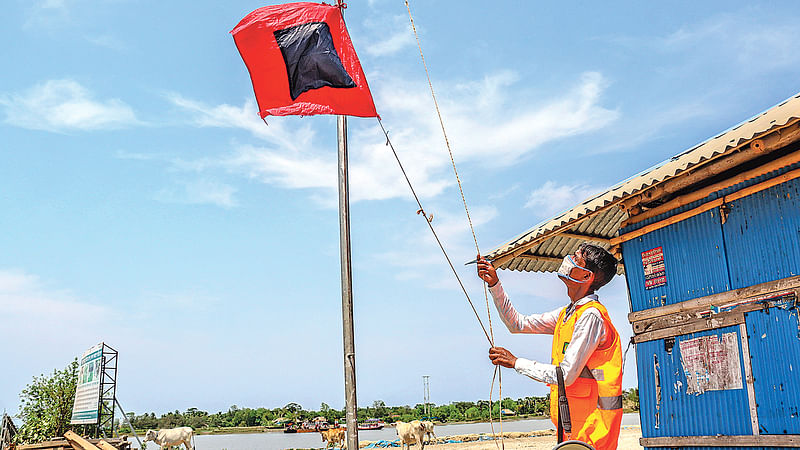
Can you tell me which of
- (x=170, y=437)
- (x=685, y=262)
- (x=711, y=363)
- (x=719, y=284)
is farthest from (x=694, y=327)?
(x=170, y=437)

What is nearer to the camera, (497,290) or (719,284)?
(497,290)

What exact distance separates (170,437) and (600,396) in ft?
65.6

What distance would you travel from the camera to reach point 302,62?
22.6 feet

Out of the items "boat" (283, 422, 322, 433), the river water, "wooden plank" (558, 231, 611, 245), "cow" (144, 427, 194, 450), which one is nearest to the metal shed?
"wooden plank" (558, 231, 611, 245)

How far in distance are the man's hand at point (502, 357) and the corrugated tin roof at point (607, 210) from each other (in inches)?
100

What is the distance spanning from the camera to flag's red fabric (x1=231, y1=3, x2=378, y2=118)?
22.2 ft

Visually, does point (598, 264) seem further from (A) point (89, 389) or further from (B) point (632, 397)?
(A) point (89, 389)

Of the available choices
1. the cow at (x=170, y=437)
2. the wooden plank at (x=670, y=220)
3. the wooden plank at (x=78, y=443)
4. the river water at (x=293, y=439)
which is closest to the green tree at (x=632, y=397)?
the wooden plank at (x=670, y=220)

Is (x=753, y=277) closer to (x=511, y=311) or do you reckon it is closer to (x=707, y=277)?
(x=707, y=277)

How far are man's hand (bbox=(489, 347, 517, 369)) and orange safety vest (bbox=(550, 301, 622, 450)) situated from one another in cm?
37

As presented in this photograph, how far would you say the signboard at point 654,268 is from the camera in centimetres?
670

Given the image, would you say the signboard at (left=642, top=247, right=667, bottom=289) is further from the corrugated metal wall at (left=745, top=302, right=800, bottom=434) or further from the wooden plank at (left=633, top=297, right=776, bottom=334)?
the corrugated metal wall at (left=745, top=302, right=800, bottom=434)

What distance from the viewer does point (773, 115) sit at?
5480mm

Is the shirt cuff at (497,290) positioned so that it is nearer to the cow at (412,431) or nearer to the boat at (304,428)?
the cow at (412,431)
